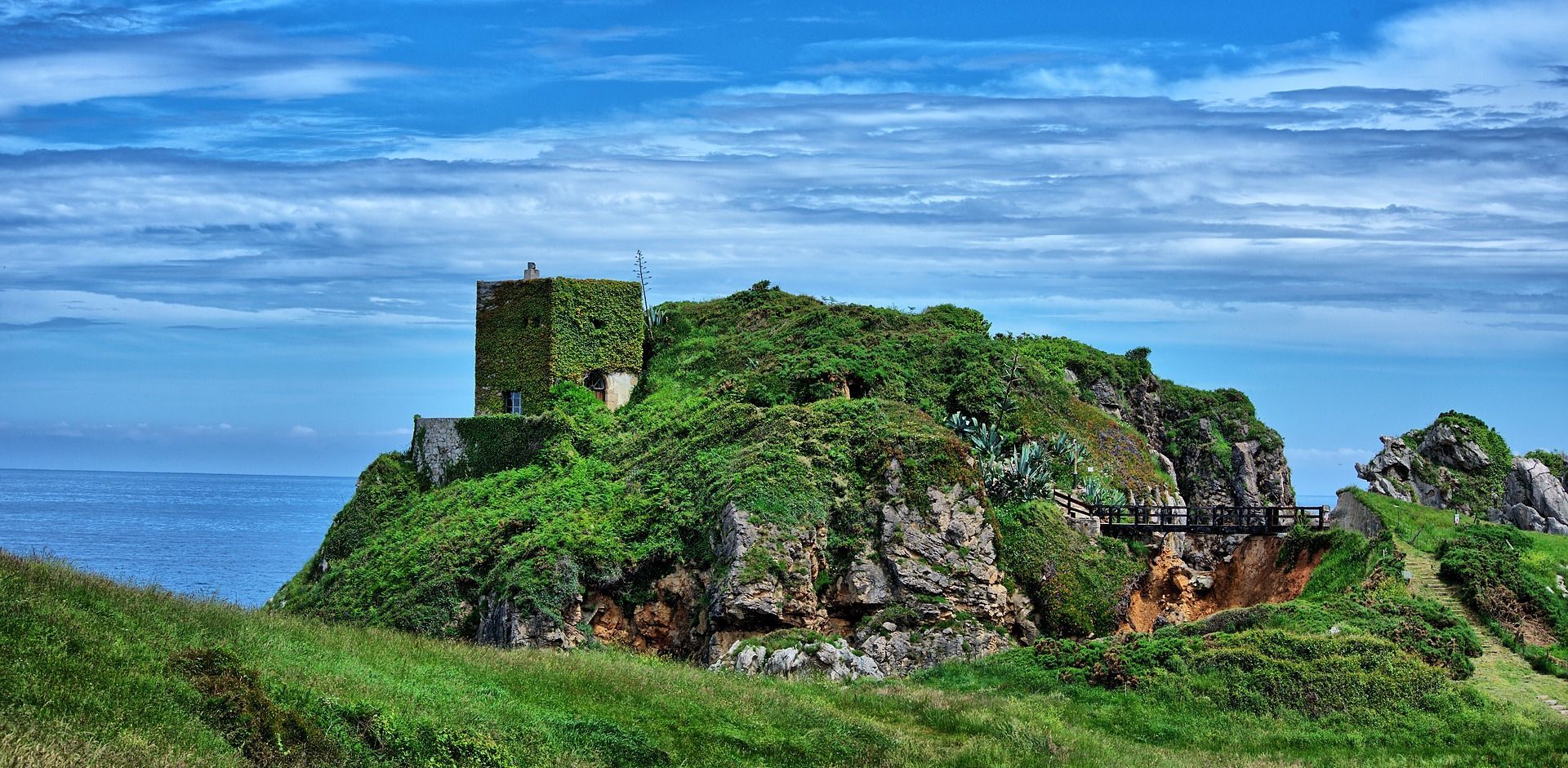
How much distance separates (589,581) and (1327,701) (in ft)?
63.4

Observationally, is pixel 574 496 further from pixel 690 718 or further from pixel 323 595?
pixel 690 718

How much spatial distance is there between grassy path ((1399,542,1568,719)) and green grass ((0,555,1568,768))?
4.77 feet

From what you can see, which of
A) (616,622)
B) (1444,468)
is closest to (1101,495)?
(616,622)

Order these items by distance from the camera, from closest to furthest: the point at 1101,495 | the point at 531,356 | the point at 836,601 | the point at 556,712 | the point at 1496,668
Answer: the point at 556,712 → the point at 1496,668 → the point at 836,601 → the point at 1101,495 → the point at 531,356

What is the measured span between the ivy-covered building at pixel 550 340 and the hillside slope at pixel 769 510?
134 centimetres

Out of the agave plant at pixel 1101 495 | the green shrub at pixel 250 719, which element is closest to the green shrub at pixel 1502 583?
the agave plant at pixel 1101 495

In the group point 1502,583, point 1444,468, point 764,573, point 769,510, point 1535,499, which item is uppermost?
point 1444,468

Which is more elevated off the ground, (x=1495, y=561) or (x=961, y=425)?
(x=961, y=425)

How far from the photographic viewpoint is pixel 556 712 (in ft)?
80.0

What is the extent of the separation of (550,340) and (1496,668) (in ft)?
110

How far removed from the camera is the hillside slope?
37562 millimetres

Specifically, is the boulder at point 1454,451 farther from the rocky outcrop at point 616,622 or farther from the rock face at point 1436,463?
the rocky outcrop at point 616,622

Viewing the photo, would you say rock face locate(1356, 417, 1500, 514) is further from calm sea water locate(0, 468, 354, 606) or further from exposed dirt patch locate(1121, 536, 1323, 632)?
calm sea water locate(0, 468, 354, 606)

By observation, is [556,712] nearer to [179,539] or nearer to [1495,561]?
[1495,561]
